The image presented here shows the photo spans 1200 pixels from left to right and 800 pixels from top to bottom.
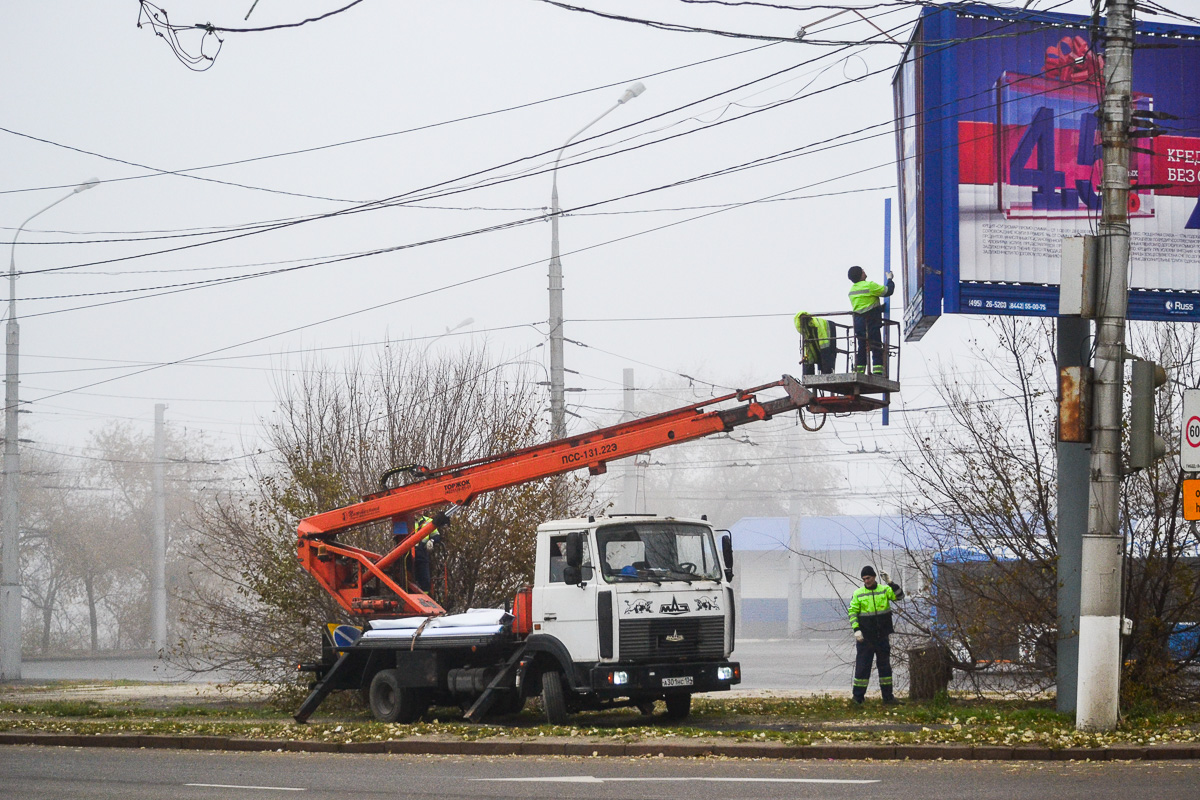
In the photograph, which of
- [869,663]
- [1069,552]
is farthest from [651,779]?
[869,663]

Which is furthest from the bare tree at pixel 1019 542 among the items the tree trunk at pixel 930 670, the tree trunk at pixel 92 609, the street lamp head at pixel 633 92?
the tree trunk at pixel 92 609

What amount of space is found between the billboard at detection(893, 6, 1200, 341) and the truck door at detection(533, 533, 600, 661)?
17.3ft

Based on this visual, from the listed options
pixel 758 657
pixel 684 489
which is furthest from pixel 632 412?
pixel 684 489

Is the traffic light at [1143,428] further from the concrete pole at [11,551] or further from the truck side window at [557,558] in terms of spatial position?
the concrete pole at [11,551]

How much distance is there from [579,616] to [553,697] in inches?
40.0

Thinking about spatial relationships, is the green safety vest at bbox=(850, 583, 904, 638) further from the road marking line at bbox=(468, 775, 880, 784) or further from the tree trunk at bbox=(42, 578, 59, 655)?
the tree trunk at bbox=(42, 578, 59, 655)

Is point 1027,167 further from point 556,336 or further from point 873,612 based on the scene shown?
point 556,336

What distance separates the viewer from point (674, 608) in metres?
15.2

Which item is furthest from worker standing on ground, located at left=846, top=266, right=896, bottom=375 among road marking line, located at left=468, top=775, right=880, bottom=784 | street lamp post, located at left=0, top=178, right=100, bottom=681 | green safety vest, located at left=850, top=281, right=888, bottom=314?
street lamp post, located at left=0, top=178, right=100, bottom=681

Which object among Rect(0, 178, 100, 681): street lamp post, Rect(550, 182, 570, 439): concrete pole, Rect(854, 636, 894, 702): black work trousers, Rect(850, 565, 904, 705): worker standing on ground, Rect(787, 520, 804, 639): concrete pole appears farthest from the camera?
Rect(787, 520, 804, 639): concrete pole

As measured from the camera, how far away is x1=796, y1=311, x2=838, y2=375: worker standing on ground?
14.5m

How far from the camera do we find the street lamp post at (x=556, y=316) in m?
21.3

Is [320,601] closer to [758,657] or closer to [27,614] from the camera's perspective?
[758,657]

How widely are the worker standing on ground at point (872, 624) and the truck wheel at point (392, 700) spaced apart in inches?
230
